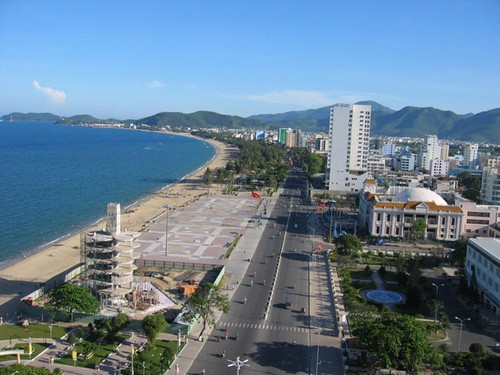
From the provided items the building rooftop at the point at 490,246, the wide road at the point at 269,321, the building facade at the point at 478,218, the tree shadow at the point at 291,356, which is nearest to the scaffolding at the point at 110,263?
the wide road at the point at 269,321

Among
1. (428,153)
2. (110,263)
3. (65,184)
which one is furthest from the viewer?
(428,153)

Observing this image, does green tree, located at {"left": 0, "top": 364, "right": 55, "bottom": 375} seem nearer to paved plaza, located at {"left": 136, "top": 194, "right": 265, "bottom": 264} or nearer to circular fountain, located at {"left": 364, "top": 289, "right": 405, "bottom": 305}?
circular fountain, located at {"left": 364, "top": 289, "right": 405, "bottom": 305}

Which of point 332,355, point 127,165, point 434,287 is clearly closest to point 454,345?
point 332,355

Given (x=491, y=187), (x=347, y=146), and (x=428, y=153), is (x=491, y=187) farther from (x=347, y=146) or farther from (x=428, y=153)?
(x=428, y=153)

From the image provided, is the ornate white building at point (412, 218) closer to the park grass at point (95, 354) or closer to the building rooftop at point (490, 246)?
the building rooftop at point (490, 246)

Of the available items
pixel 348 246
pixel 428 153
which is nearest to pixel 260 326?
pixel 348 246

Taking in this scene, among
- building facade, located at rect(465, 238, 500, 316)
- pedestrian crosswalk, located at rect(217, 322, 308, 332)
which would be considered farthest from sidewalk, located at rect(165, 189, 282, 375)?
building facade, located at rect(465, 238, 500, 316)
